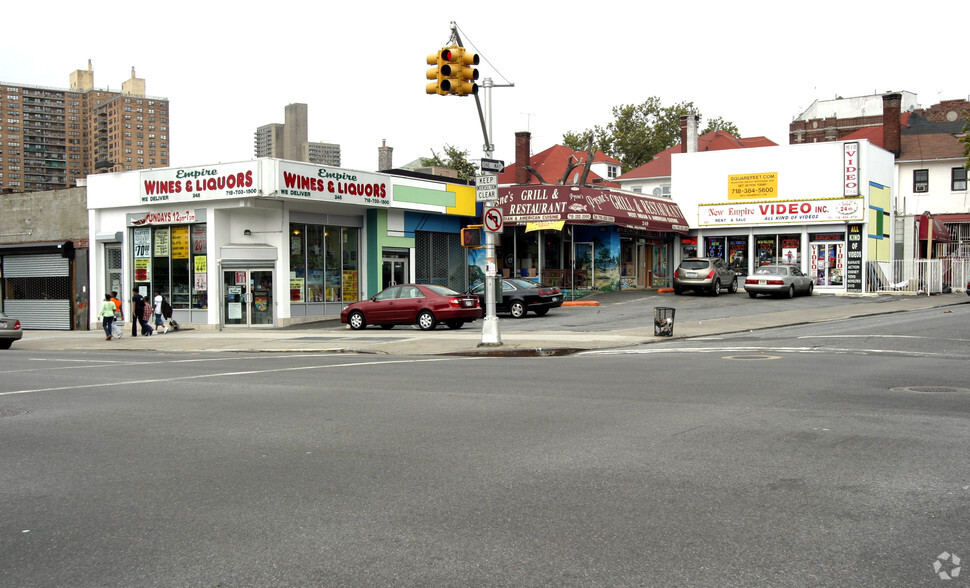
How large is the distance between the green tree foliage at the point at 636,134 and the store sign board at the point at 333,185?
42.6 m

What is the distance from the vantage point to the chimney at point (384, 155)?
47625mm

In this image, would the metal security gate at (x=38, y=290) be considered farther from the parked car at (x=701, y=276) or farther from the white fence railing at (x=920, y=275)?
the white fence railing at (x=920, y=275)

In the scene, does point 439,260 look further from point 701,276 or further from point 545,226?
point 701,276

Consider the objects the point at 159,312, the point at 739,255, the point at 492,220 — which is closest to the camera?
the point at 492,220

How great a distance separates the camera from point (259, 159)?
28.7 m

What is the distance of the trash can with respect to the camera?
2073 cm

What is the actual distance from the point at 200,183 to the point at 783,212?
28113 millimetres

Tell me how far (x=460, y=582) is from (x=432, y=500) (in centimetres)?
152

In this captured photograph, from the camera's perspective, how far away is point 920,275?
3925cm

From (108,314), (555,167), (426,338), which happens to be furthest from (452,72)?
(555,167)

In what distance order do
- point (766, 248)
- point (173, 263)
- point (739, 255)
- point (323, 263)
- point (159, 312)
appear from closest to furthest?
1. point (159, 312)
2. point (173, 263)
3. point (323, 263)
4. point (766, 248)
5. point (739, 255)

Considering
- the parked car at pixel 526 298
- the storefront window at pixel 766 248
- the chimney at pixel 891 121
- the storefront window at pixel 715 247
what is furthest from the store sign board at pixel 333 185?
the chimney at pixel 891 121

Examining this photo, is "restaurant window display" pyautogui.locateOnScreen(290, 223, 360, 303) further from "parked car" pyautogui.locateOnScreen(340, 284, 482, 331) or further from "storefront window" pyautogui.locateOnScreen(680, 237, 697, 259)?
"storefront window" pyautogui.locateOnScreen(680, 237, 697, 259)

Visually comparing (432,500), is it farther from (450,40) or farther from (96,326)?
(96,326)
